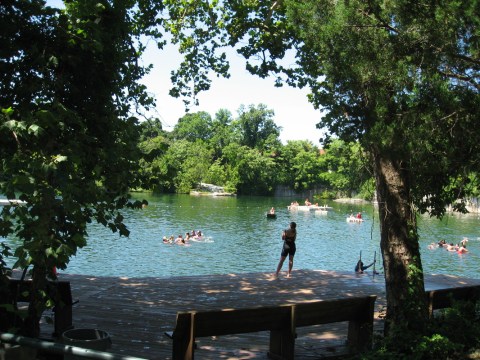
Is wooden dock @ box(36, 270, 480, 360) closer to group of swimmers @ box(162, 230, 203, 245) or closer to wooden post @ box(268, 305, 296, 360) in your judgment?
wooden post @ box(268, 305, 296, 360)

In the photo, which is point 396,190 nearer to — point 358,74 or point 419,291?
point 419,291

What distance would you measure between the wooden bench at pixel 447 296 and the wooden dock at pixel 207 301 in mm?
829

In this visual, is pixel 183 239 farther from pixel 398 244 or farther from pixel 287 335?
pixel 287 335

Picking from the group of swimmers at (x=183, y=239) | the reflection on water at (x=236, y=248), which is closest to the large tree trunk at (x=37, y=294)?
the reflection on water at (x=236, y=248)

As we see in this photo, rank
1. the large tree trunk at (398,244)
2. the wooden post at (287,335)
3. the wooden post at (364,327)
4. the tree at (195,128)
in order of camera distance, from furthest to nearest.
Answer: the tree at (195,128) → the large tree trunk at (398,244) → the wooden post at (364,327) → the wooden post at (287,335)

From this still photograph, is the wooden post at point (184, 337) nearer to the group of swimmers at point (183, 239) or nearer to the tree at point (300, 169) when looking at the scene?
the group of swimmers at point (183, 239)

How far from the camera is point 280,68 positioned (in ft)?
38.8

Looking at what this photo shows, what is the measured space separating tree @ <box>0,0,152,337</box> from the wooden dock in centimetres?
193

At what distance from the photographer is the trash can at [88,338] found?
4281mm

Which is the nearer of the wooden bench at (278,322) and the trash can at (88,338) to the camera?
the trash can at (88,338)

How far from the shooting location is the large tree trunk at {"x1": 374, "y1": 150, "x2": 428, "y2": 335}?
6098 mm

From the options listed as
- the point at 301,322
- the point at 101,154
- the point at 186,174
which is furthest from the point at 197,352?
the point at 186,174

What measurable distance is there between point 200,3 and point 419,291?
8.30m

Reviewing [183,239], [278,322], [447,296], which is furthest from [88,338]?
A: [183,239]
